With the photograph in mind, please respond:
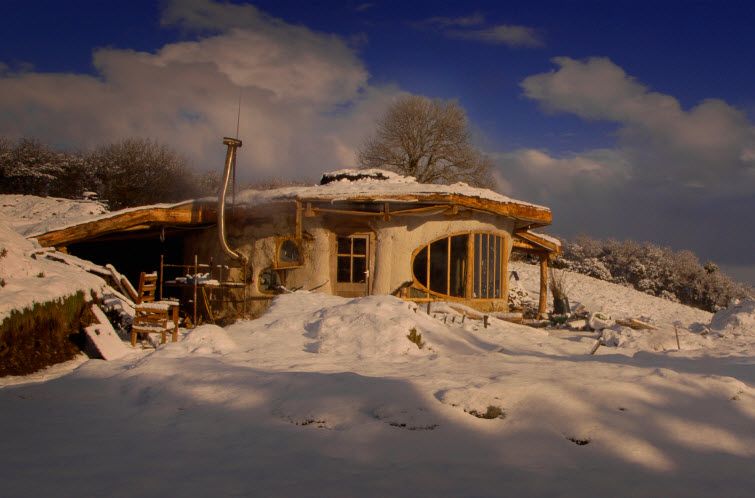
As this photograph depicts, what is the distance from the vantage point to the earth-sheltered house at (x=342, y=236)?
12.1 m

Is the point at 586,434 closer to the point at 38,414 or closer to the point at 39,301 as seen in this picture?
the point at 38,414

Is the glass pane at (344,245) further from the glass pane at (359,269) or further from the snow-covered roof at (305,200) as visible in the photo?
the snow-covered roof at (305,200)

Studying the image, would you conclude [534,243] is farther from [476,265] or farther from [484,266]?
[476,265]

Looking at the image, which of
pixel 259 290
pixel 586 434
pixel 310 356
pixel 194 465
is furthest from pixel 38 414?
pixel 259 290

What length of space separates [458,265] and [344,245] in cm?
257

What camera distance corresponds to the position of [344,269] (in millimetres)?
12625

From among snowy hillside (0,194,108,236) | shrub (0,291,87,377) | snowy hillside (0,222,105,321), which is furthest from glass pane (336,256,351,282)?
snowy hillside (0,194,108,236)

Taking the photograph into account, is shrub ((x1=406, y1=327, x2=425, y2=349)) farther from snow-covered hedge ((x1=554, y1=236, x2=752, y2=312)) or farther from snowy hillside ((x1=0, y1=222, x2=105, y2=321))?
snow-covered hedge ((x1=554, y1=236, x2=752, y2=312))

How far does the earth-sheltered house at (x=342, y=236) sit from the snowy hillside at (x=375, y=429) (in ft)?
18.5

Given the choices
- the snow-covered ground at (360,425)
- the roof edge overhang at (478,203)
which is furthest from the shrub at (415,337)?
the roof edge overhang at (478,203)

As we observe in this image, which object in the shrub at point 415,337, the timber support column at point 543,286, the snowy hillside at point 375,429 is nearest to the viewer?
the snowy hillside at point 375,429

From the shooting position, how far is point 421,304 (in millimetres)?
12219

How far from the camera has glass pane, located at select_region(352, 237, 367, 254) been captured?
12.6m

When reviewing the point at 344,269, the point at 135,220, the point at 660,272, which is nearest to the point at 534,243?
the point at 344,269
